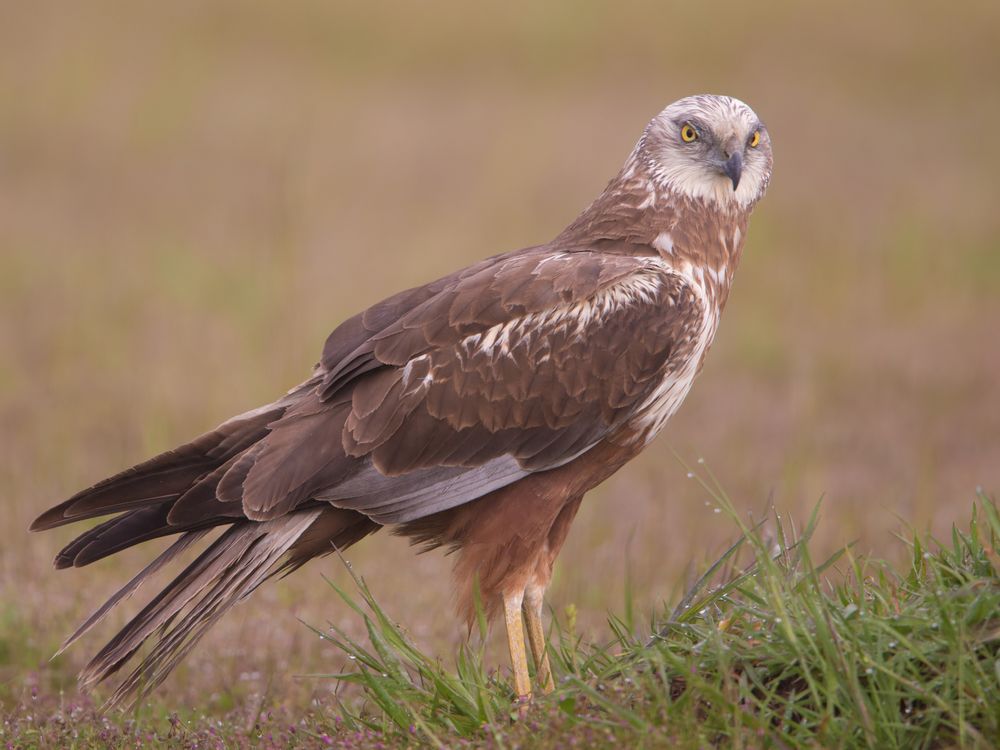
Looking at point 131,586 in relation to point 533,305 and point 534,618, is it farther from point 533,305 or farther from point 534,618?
point 533,305

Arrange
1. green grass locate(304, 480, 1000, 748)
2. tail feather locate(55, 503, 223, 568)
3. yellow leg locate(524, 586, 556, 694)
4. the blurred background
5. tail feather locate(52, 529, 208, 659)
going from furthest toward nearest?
1. the blurred background
2. yellow leg locate(524, 586, 556, 694)
3. tail feather locate(55, 503, 223, 568)
4. tail feather locate(52, 529, 208, 659)
5. green grass locate(304, 480, 1000, 748)

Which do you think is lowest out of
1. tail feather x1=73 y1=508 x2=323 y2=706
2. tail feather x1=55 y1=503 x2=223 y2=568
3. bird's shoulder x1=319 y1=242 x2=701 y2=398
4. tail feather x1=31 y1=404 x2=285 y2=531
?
tail feather x1=73 y1=508 x2=323 y2=706

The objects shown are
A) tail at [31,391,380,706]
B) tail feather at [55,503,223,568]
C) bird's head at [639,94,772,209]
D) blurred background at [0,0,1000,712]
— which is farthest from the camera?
blurred background at [0,0,1000,712]

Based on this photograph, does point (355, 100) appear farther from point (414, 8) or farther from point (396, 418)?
point (396, 418)

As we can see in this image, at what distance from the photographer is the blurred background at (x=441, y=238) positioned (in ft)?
23.0

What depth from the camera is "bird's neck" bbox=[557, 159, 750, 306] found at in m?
4.67

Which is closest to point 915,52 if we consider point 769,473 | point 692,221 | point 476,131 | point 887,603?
point 476,131

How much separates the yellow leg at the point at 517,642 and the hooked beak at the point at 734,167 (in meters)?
1.71

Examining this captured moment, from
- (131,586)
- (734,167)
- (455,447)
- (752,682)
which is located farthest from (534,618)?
(734,167)

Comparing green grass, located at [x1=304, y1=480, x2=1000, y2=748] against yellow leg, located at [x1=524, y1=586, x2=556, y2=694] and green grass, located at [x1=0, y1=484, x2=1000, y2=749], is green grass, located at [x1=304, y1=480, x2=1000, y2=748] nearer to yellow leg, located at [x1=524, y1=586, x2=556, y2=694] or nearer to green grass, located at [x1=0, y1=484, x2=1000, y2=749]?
green grass, located at [x1=0, y1=484, x2=1000, y2=749]

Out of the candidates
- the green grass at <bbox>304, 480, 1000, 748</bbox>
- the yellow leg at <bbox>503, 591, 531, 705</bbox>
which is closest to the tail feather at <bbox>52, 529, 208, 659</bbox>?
the green grass at <bbox>304, 480, 1000, 748</bbox>

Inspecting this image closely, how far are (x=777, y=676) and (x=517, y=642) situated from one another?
3.33ft

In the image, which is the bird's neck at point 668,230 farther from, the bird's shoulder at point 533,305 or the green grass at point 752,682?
the green grass at point 752,682

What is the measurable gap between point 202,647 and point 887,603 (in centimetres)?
336
